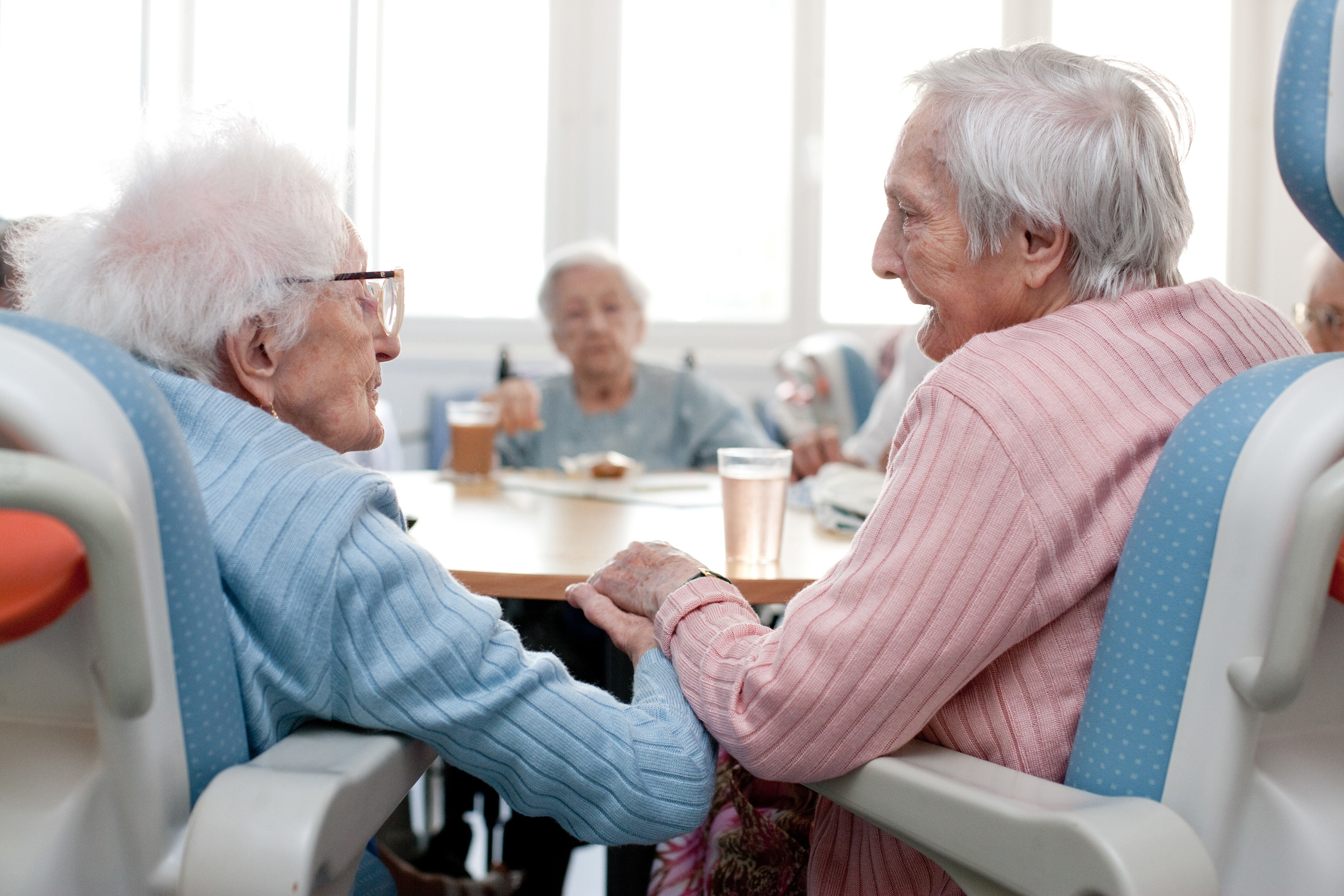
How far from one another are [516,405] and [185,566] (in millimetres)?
1866

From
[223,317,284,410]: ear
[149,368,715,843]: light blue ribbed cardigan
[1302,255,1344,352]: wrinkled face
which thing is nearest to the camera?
[149,368,715,843]: light blue ribbed cardigan

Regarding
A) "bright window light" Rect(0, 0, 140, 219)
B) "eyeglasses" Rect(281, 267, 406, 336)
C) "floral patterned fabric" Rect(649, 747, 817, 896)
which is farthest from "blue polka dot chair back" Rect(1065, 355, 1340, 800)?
"bright window light" Rect(0, 0, 140, 219)

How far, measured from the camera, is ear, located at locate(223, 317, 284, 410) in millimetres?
974

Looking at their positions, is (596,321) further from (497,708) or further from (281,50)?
(281,50)

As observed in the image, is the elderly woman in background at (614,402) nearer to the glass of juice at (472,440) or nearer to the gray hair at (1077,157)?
the glass of juice at (472,440)

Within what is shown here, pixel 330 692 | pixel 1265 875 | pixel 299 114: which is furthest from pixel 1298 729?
pixel 299 114

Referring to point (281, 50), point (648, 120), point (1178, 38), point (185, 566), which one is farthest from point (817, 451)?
point (1178, 38)

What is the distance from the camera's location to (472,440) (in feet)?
→ 7.43

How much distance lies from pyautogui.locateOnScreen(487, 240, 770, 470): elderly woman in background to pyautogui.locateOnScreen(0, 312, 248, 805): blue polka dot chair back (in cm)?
209

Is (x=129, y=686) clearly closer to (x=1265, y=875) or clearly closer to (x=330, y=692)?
(x=330, y=692)

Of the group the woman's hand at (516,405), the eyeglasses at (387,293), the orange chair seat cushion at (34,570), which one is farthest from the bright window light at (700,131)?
the orange chair seat cushion at (34,570)

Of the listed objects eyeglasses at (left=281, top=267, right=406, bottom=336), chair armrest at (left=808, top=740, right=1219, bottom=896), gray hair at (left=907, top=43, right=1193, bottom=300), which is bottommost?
chair armrest at (left=808, top=740, right=1219, bottom=896)

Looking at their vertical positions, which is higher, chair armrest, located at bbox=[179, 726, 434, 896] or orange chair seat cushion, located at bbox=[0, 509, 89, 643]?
orange chair seat cushion, located at bbox=[0, 509, 89, 643]

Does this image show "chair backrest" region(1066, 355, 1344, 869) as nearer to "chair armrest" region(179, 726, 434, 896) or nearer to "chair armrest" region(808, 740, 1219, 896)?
"chair armrest" region(808, 740, 1219, 896)
